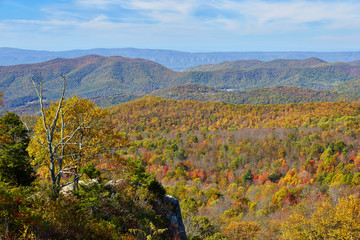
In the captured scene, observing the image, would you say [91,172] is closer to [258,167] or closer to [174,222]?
[174,222]

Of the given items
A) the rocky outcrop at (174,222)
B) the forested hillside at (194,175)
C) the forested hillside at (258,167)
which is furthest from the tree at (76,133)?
the forested hillside at (258,167)

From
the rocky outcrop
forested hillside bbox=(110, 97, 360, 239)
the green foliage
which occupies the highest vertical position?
the green foliage

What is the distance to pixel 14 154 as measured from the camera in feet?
58.5

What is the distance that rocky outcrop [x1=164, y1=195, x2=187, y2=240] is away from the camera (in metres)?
17.6

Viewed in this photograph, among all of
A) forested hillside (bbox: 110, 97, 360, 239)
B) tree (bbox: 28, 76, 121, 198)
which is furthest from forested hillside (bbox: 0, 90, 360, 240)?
forested hillside (bbox: 110, 97, 360, 239)

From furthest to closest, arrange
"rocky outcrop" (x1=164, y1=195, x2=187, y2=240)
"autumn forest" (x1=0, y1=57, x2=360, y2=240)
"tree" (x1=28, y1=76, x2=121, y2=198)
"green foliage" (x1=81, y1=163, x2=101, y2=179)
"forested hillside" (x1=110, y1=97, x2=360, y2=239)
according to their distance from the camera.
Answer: "forested hillside" (x1=110, y1=97, x2=360, y2=239) < "rocky outcrop" (x1=164, y1=195, x2=187, y2=240) < "green foliage" (x1=81, y1=163, x2=101, y2=179) < "tree" (x1=28, y1=76, x2=121, y2=198) < "autumn forest" (x1=0, y1=57, x2=360, y2=240)

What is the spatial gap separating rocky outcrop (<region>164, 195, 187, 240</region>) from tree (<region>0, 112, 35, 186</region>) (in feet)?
35.6

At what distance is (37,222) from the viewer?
8750 millimetres

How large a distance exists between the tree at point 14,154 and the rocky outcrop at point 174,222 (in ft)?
35.6

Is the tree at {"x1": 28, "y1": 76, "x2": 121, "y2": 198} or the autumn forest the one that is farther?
the tree at {"x1": 28, "y1": 76, "x2": 121, "y2": 198}

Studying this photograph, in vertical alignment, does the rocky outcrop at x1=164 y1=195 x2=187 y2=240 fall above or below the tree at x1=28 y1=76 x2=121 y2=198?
below

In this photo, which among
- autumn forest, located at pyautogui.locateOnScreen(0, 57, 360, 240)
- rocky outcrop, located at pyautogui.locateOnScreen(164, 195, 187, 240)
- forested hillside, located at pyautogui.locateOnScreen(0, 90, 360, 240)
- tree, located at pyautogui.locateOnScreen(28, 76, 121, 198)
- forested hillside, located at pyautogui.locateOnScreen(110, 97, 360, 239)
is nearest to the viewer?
autumn forest, located at pyautogui.locateOnScreen(0, 57, 360, 240)

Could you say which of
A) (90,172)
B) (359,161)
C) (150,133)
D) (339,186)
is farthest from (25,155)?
(150,133)

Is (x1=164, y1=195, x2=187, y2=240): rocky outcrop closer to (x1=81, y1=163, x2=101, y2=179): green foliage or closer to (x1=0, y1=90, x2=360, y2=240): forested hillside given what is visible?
(x1=0, y1=90, x2=360, y2=240): forested hillside
